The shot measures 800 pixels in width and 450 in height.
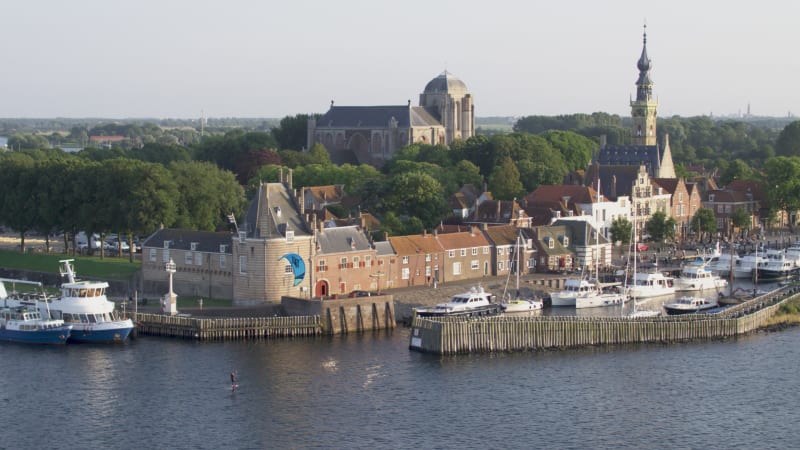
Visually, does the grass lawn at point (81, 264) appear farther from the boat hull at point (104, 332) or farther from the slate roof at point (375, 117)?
the slate roof at point (375, 117)

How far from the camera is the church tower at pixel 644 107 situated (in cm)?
16300

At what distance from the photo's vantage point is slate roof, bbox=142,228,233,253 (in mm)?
87125

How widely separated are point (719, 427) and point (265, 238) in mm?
32369

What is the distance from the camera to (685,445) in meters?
57.4

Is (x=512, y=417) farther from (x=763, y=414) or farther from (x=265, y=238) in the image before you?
(x=265, y=238)

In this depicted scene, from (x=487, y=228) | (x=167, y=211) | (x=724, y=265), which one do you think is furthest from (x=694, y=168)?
(x=167, y=211)

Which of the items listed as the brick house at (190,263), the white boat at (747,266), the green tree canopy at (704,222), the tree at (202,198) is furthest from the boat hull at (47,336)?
the green tree canopy at (704,222)

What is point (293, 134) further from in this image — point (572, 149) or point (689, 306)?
point (689, 306)

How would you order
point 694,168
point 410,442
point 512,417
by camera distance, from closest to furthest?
point 410,442
point 512,417
point 694,168

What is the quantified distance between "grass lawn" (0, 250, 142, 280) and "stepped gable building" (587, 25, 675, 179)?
6324 cm

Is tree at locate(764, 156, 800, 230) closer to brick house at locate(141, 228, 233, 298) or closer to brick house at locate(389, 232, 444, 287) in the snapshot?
brick house at locate(389, 232, 444, 287)

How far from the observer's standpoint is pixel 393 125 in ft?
569

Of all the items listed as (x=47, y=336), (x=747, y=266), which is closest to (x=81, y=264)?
(x=47, y=336)

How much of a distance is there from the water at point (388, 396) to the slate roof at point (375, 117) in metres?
97.4
